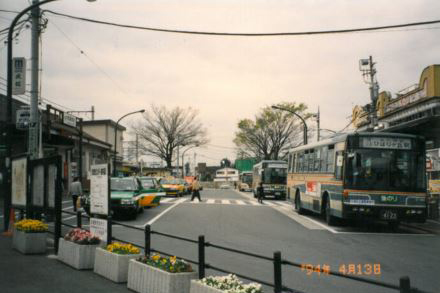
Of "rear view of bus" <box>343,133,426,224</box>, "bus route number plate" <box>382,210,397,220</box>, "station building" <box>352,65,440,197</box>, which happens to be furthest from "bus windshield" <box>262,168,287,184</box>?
"bus route number plate" <box>382,210,397,220</box>

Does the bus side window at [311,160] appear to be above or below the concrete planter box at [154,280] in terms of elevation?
above

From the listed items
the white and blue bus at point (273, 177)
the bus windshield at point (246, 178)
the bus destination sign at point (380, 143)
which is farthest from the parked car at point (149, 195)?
the bus windshield at point (246, 178)

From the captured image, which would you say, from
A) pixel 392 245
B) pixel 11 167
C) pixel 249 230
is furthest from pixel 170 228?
pixel 392 245

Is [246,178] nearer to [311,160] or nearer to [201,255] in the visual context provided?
[311,160]

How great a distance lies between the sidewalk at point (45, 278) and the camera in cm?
767

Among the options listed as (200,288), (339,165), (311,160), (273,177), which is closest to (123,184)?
(311,160)

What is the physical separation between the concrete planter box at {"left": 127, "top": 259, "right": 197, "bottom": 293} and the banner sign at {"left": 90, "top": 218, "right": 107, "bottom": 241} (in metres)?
1.92

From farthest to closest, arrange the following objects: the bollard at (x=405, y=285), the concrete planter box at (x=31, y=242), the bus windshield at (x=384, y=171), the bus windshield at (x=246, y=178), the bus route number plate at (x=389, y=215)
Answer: the bus windshield at (x=246, y=178)
the bus windshield at (x=384, y=171)
the bus route number plate at (x=389, y=215)
the concrete planter box at (x=31, y=242)
the bollard at (x=405, y=285)

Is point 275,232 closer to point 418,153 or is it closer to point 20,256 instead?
point 418,153

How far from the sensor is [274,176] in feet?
133

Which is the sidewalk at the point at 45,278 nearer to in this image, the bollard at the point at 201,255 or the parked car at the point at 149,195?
the bollard at the point at 201,255

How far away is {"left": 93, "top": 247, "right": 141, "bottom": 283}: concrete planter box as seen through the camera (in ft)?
27.3

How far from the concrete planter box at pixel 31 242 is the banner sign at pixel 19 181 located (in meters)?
2.59

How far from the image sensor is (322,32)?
15391 millimetres
